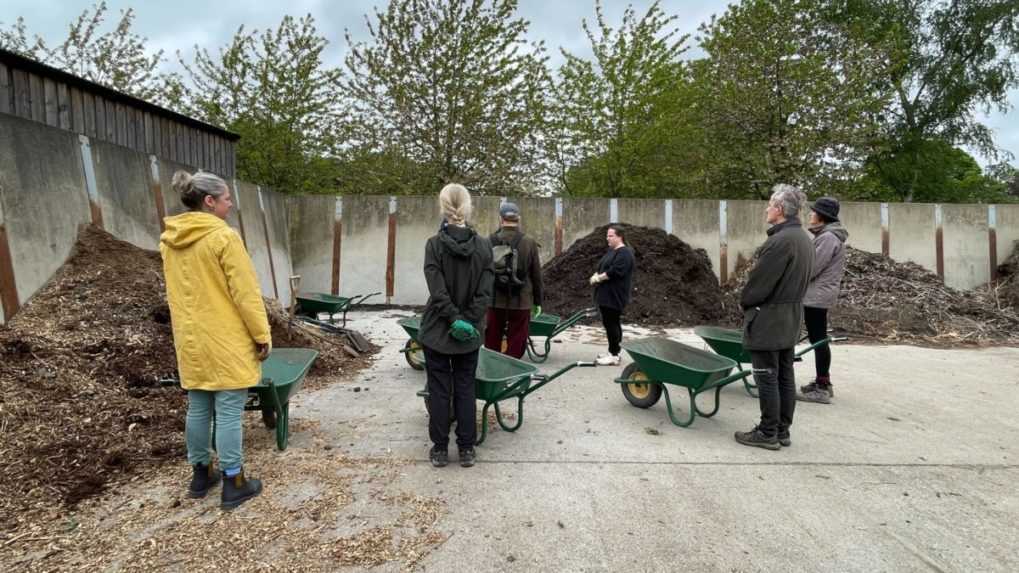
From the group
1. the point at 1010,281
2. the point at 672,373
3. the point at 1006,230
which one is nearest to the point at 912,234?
the point at 1010,281

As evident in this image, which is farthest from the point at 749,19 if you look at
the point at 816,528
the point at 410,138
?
the point at 816,528

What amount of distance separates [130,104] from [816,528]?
1070cm

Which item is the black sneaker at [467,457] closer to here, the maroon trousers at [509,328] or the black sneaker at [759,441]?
the maroon trousers at [509,328]

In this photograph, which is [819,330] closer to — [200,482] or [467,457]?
[467,457]

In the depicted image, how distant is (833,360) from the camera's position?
20.2 ft

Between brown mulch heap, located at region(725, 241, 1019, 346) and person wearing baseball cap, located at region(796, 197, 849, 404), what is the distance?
4067 mm

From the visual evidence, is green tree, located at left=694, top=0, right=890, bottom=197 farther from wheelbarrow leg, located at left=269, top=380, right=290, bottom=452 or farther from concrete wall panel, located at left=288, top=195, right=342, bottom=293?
wheelbarrow leg, located at left=269, top=380, right=290, bottom=452

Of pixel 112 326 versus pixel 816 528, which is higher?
pixel 112 326

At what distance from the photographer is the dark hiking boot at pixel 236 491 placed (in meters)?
2.48

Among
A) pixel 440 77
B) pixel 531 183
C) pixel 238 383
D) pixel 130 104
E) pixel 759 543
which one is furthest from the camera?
pixel 531 183

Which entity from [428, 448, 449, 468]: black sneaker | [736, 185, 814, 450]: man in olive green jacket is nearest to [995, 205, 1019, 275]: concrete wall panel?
[736, 185, 814, 450]: man in olive green jacket

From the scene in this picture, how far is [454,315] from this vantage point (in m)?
2.92

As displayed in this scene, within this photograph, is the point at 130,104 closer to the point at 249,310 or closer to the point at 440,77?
the point at 440,77

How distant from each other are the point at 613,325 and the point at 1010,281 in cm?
1052
